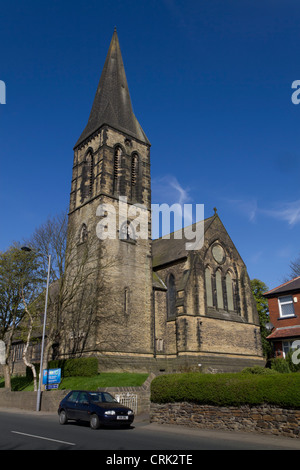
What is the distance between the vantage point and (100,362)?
1094 inches

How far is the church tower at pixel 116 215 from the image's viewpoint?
3030 cm

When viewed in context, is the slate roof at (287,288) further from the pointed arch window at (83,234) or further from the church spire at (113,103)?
the church spire at (113,103)

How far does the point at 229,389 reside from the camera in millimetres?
13484

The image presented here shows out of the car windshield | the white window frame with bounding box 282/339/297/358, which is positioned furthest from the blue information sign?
the white window frame with bounding box 282/339/297/358

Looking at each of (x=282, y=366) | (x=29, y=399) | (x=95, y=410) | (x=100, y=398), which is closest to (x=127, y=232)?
(x=29, y=399)

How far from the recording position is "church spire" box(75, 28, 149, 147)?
38.0m

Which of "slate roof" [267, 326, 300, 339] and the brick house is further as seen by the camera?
the brick house

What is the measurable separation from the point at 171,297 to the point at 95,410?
22.4m

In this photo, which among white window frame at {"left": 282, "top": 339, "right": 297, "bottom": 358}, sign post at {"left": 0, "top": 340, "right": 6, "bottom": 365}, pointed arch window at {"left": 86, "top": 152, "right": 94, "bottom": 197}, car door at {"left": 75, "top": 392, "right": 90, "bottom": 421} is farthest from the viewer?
pointed arch window at {"left": 86, "top": 152, "right": 94, "bottom": 197}

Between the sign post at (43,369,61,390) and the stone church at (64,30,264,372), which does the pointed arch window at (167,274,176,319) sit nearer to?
the stone church at (64,30,264,372)

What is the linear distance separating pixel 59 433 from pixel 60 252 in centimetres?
1945

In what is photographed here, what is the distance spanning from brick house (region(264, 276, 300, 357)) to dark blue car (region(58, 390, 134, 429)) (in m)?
11.4
